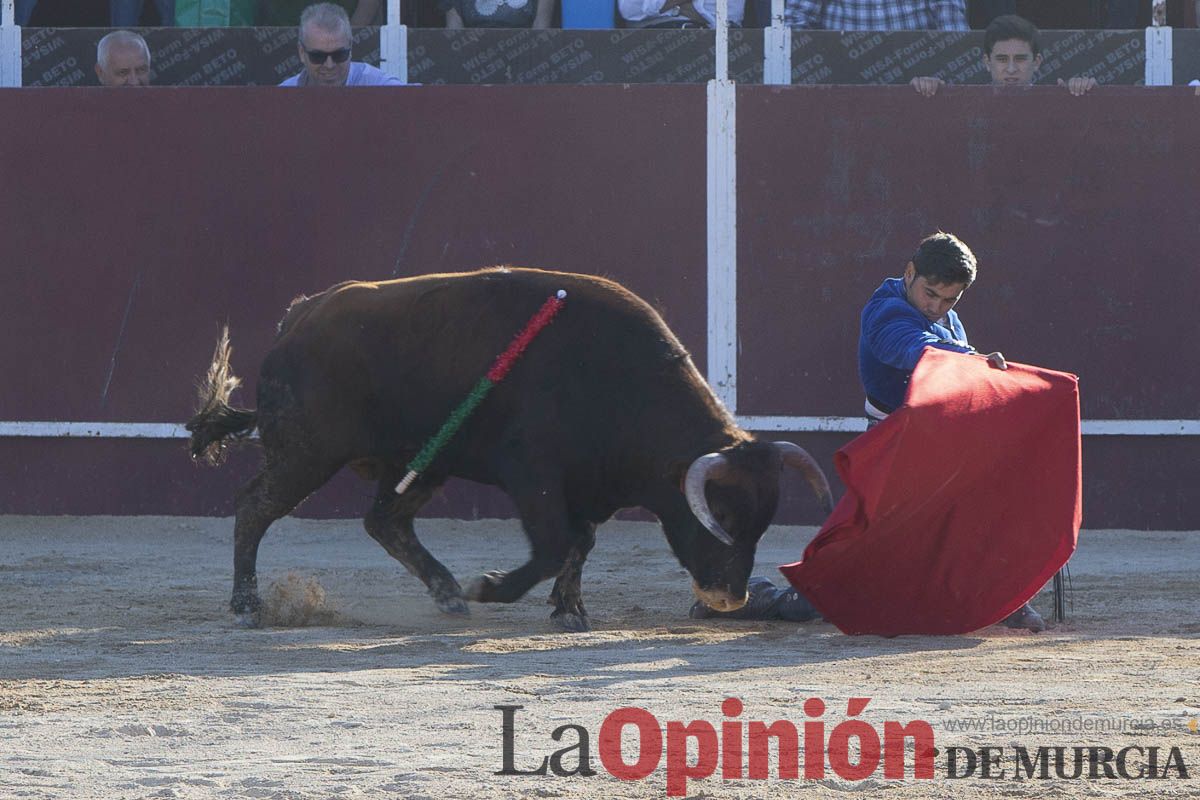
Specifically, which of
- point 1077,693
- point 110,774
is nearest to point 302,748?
point 110,774

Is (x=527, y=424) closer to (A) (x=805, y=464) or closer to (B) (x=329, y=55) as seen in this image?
(A) (x=805, y=464)

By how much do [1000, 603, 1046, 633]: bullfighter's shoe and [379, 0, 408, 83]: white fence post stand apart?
167 inches

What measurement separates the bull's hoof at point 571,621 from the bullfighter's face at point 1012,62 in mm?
3642

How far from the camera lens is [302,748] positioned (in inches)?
161

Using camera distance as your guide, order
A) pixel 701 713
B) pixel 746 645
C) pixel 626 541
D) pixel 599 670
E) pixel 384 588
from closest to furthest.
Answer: pixel 701 713 < pixel 599 670 < pixel 746 645 < pixel 384 588 < pixel 626 541

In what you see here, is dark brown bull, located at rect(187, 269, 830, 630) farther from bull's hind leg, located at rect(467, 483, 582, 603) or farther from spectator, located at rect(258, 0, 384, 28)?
spectator, located at rect(258, 0, 384, 28)

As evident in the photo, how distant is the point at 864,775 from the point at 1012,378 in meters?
2.24

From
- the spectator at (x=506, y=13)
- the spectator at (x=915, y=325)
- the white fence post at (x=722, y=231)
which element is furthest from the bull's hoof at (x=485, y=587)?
the spectator at (x=506, y=13)

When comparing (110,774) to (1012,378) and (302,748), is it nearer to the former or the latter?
(302,748)

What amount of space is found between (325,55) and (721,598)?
12.1ft

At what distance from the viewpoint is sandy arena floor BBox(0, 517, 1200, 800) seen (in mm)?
→ 3871

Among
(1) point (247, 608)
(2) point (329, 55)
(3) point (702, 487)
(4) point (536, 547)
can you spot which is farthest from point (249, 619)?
(2) point (329, 55)

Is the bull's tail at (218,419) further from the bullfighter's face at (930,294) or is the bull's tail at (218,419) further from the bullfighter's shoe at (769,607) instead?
the bullfighter's face at (930,294)

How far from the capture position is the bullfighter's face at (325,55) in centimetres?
848
